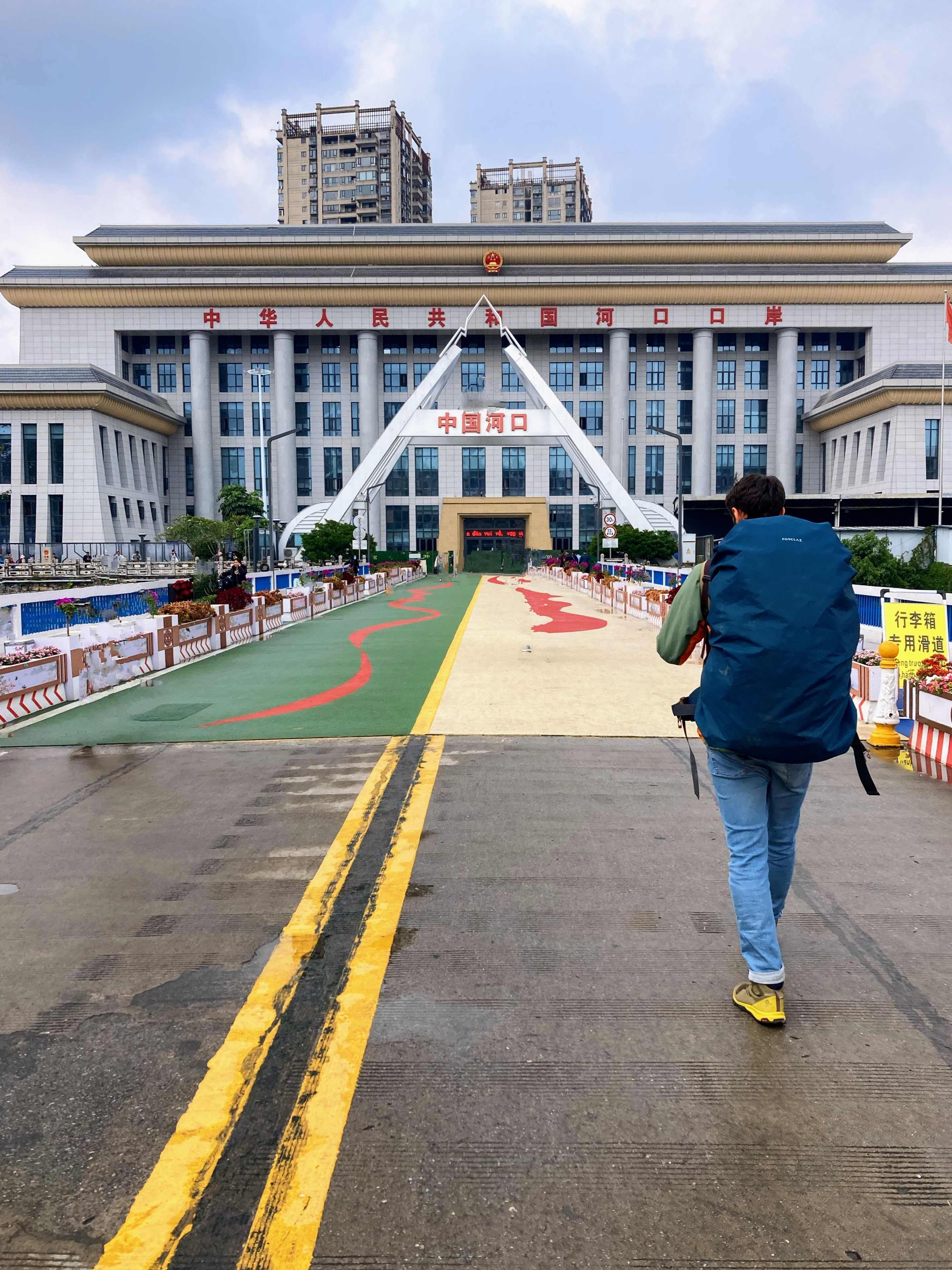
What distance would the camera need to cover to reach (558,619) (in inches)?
1058

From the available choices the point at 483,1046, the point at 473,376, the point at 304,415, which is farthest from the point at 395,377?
the point at 483,1046

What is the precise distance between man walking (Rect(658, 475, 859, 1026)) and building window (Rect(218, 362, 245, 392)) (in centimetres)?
9362

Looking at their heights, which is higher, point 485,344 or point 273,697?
point 485,344

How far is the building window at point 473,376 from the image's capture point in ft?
299

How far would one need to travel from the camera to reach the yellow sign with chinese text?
10.5 meters

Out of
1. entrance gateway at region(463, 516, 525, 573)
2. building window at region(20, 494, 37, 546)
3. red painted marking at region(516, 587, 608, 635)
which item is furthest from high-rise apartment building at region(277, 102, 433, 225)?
red painted marking at region(516, 587, 608, 635)

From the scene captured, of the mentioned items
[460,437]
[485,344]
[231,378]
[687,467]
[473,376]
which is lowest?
[460,437]

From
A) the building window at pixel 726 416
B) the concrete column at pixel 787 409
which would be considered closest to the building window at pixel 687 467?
the building window at pixel 726 416

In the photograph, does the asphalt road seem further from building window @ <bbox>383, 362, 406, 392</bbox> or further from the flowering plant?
building window @ <bbox>383, 362, 406, 392</bbox>

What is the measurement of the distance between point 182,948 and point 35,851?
2221mm

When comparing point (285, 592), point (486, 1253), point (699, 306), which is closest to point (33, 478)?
point (285, 592)

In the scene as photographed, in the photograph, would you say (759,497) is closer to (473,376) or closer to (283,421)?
(283,421)

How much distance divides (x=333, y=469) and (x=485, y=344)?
21264 millimetres

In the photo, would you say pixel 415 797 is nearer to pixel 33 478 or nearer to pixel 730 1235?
pixel 730 1235
